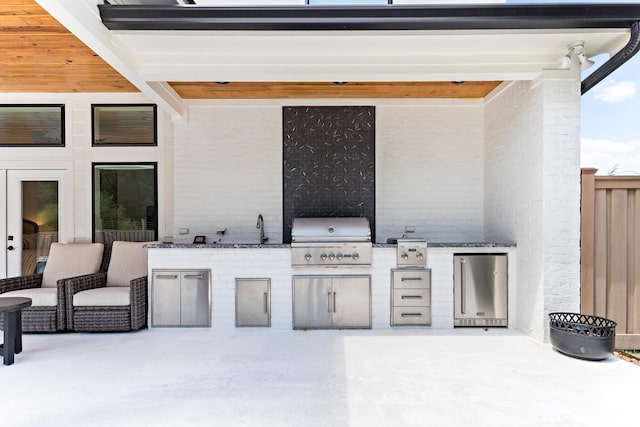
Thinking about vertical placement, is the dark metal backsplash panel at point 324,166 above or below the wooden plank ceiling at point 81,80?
below

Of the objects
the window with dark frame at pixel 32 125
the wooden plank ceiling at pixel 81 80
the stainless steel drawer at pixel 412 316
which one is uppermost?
the wooden plank ceiling at pixel 81 80

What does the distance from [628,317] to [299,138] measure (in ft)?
14.2

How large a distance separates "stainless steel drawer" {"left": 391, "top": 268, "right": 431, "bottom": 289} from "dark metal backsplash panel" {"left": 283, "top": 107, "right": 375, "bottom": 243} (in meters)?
1.03

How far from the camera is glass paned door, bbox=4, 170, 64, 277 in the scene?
4.89 metres

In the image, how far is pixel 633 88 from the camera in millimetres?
10797

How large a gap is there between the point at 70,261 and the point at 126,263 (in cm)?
73

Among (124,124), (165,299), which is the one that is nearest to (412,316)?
(165,299)

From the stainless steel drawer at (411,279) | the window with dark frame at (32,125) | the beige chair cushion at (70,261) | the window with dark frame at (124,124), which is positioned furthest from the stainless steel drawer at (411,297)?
the window with dark frame at (32,125)

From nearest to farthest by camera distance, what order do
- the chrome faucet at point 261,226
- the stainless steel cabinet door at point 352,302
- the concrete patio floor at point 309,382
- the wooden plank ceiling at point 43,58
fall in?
the concrete patio floor at point 309,382 < the wooden plank ceiling at point 43,58 < the stainless steel cabinet door at point 352,302 < the chrome faucet at point 261,226

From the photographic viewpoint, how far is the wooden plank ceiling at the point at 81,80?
311cm

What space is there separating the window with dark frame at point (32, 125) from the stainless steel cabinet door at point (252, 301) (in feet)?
11.7

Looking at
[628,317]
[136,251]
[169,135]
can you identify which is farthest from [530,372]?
[169,135]

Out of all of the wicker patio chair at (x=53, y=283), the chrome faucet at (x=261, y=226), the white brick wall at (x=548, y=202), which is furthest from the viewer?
the chrome faucet at (x=261, y=226)

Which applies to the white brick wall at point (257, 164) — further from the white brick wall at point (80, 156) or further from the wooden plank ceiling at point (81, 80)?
the wooden plank ceiling at point (81, 80)
